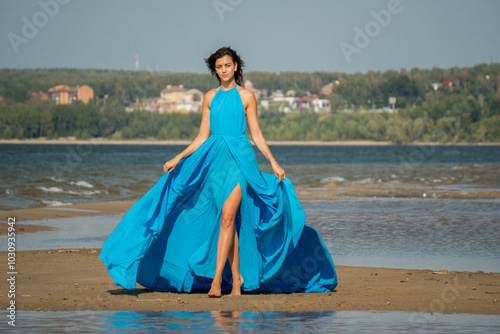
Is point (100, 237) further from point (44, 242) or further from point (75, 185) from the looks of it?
point (75, 185)

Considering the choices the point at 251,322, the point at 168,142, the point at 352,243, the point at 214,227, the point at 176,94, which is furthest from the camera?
the point at 176,94

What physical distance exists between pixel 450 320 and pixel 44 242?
6997mm

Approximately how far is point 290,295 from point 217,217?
97cm

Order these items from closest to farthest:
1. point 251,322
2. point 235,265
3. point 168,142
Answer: point 251,322, point 235,265, point 168,142

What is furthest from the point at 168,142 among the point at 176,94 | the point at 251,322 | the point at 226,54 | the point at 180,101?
the point at 251,322

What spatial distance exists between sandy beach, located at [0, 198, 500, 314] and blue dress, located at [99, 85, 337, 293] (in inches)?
7.6

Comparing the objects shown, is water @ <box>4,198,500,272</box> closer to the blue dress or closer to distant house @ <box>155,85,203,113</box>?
the blue dress

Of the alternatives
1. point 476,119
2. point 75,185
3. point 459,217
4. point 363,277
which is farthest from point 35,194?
point 476,119

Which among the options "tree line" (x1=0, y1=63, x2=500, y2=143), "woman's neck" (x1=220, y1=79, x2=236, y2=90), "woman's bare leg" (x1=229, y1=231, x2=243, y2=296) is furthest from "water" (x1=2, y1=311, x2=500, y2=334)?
"tree line" (x1=0, y1=63, x2=500, y2=143)

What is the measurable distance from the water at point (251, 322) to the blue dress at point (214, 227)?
33.0 inches

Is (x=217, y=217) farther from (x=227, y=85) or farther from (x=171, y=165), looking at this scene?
(x=227, y=85)

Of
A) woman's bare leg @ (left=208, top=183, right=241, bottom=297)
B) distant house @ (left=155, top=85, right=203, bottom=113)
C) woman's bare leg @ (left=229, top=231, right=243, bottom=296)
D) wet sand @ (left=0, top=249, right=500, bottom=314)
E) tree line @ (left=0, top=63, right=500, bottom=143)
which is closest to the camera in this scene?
wet sand @ (left=0, top=249, right=500, bottom=314)

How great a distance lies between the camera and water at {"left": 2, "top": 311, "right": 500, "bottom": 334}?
5543 millimetres

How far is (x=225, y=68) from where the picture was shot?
703cm
